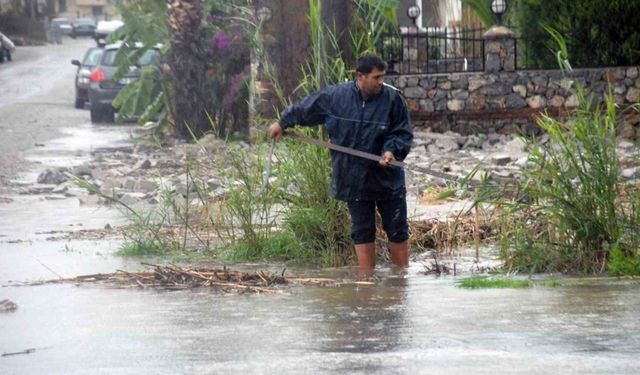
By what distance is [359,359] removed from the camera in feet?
20.3

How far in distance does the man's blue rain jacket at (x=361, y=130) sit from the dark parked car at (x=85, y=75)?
23.3 m

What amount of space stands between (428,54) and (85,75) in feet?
→ 42.5

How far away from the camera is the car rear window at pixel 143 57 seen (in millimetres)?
26845

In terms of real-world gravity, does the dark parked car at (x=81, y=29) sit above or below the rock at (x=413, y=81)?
below

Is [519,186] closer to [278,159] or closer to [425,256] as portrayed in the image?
[425,256]

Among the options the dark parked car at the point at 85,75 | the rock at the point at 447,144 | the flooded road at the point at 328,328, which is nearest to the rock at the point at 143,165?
the rock at the point at 447,144

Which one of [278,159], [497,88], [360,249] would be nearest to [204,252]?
[278,159]

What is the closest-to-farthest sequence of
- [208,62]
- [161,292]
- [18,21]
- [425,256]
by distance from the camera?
[161,292] < [425,256] < [208,62] < [18,21]

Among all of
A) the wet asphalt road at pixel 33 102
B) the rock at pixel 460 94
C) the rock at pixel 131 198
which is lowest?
the wet asphalt road at pixel 33 102

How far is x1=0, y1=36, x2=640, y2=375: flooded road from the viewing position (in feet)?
20.0

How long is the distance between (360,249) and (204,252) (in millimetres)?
1682

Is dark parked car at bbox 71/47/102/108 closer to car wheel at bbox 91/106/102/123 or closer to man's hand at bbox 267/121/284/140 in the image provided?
car wheel at bbox 91/106/102/123

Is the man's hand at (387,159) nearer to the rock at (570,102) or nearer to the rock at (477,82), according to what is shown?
the rock at (477,82)

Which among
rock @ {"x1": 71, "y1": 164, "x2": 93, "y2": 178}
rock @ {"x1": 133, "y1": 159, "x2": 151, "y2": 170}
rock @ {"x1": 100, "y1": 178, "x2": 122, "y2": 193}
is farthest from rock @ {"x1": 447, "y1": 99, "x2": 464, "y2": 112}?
rock @ {"x1": 100, "y1": 178, "x2": 122, "y2": 193}
